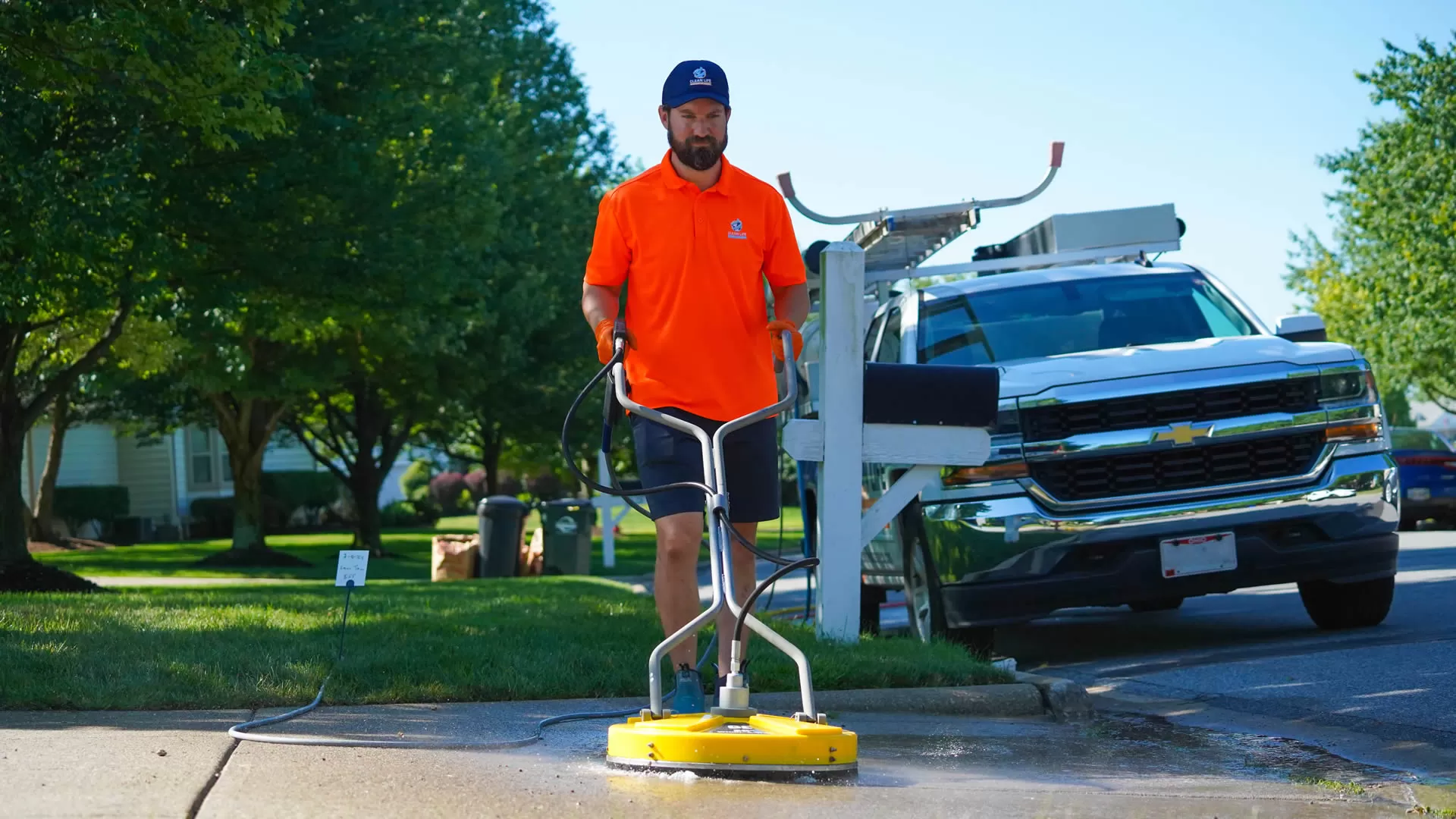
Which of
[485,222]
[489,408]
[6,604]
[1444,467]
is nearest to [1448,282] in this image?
[1444,467]

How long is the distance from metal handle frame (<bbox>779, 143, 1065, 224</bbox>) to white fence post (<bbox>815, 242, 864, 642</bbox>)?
1488 millimetres

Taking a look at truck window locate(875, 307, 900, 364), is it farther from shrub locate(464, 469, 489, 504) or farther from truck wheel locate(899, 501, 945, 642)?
shrub locate(464, 469, 489, 504)

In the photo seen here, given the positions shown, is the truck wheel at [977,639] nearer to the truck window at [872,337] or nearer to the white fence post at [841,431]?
the white fence post at [841,431]

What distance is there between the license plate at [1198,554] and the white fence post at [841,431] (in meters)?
1.52

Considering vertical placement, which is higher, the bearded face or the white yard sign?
the bearded face

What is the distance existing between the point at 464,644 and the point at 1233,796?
404 centimetres

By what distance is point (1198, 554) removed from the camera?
833 cm

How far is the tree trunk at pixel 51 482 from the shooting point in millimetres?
35344

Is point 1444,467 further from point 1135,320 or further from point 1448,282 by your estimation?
point 1135,320

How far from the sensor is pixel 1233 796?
475cm

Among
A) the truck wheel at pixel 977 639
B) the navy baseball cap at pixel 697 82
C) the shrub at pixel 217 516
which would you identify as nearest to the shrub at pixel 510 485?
the shrub at pixel 217 516

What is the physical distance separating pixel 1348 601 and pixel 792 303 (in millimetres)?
5116

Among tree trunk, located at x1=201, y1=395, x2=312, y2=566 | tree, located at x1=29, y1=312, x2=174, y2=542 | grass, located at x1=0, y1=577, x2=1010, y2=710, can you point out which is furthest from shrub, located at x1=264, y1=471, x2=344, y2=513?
grass, located at x1=0, y1=577, x2=1010, y2=710

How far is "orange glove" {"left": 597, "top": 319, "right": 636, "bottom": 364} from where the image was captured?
5.38 metres
